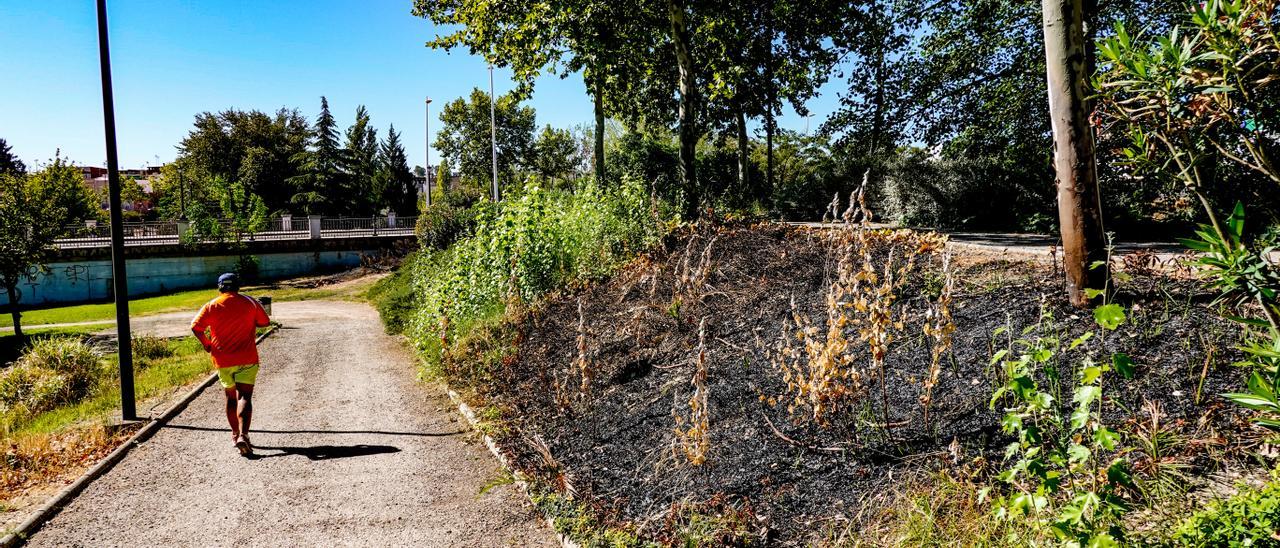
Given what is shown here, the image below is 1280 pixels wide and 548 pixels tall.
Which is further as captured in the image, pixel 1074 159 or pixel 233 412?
pixel 233 412

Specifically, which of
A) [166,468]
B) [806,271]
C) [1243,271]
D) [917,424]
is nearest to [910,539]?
[917,424]

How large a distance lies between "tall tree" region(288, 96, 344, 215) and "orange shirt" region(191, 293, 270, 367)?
4886cm

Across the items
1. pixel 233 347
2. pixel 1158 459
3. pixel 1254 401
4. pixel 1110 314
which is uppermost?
pixel 1110 314

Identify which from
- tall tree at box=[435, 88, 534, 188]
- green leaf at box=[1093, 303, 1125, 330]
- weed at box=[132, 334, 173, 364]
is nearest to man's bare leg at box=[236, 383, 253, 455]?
green leaf at box=[1093, 303, 1125, 330]

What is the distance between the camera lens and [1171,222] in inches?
522

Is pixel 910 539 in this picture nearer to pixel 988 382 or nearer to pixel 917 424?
pixel 917 424

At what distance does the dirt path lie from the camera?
473 centimetres

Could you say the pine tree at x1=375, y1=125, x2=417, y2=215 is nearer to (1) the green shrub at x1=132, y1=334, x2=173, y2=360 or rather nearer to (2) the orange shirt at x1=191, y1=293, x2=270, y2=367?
(1) the green shrub at x1=132, y1=334, x2=173, y2=360

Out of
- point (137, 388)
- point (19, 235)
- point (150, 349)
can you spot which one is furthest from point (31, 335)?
point (137, 388)

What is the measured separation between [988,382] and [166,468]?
275 inches

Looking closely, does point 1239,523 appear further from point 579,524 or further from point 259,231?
point 259,231

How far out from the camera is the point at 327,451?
259 inches

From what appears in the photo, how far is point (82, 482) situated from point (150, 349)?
9.22 meters

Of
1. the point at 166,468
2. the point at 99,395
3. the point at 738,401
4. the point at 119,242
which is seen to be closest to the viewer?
the point at 738,401
